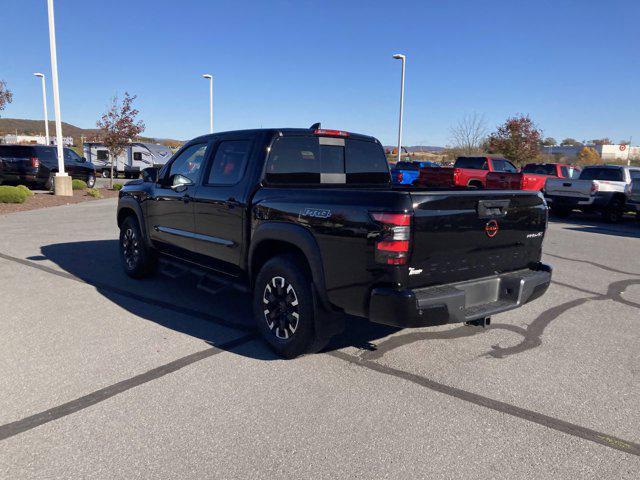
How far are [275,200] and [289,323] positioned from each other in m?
1.03

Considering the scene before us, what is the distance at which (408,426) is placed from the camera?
3102 mm

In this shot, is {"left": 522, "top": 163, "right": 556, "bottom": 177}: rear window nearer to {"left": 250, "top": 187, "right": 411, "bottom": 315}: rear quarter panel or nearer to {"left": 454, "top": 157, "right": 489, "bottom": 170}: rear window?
{"left": 454, "top": 157, "right": 489, "bottom": 170}: rear window

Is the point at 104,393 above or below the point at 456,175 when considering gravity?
below

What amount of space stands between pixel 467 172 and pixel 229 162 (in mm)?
15328

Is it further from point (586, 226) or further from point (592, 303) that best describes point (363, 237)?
point (586, 226)

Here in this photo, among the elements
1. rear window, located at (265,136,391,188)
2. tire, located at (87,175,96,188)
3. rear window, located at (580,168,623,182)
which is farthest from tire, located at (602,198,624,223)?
tire, located at (87,175,96,188)

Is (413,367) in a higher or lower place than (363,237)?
lower

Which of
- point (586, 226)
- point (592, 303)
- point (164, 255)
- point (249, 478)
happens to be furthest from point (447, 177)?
point (249, 478)

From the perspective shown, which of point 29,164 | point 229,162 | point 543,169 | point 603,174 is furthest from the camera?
point 543,169

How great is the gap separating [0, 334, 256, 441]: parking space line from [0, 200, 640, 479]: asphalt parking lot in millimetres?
12

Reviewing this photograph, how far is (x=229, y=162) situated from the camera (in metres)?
4.88

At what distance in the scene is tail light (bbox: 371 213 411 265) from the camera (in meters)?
→ 3.22

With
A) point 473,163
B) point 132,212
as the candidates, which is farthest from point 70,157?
point 132,212

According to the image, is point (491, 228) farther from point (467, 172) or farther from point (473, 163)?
point (473, 163)
